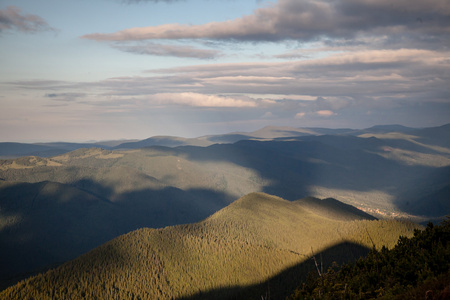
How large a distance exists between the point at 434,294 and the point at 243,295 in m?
172

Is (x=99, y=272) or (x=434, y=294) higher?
(x=434, y=294)

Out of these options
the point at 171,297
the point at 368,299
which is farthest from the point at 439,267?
the point at 171,297

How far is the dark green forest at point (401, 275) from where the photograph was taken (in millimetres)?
35019

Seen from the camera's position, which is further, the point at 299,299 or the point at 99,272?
the point at 99,272

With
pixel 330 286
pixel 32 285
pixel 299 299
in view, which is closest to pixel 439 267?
pixel 330 286

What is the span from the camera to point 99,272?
646 feet

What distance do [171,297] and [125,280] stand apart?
27.1 metres

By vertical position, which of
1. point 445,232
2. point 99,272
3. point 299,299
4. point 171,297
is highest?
point 445,232

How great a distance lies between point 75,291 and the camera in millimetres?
174875

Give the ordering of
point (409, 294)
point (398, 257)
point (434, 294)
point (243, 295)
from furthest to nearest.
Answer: point (243, 295) < point (398, 257) < point (409, 294) < point (434, 294)

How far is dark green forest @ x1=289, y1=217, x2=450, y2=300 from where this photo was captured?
35.0 metres

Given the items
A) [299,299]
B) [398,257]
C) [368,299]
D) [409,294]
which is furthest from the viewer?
[398,257]

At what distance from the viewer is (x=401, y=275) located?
45.4 meters

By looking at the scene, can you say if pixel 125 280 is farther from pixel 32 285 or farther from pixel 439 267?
pixel 439 267
